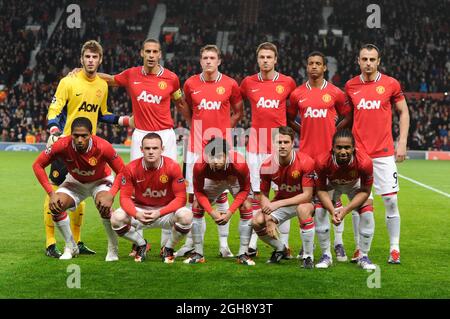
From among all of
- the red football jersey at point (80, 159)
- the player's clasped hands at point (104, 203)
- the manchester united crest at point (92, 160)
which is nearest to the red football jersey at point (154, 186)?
the player's clasped hands at point (104, 203)

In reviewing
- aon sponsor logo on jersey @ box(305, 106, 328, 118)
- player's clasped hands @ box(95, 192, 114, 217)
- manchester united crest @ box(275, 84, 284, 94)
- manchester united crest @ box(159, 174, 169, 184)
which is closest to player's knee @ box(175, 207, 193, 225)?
manchester united crest @ box(159, 174, 169, 184)

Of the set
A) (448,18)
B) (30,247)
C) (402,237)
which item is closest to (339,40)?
(448,18)

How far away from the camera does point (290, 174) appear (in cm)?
791

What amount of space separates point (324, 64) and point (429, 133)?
75.6 ft

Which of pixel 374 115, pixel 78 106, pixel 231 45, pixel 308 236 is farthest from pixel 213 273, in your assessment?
pixel 231 45

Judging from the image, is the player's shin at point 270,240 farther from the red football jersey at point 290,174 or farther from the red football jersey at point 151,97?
the red football jersey at point 151,97

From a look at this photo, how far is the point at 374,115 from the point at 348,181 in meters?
0.82

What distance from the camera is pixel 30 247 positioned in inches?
348

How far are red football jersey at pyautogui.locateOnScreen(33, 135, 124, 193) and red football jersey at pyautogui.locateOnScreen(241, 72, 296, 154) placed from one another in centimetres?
163

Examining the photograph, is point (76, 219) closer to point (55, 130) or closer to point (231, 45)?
point (55, 130)

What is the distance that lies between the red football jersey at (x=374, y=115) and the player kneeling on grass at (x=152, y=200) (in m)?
2.02

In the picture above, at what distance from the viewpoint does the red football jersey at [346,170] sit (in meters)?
7.64

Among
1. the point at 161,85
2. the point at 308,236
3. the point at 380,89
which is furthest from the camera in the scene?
the point at 161,85
